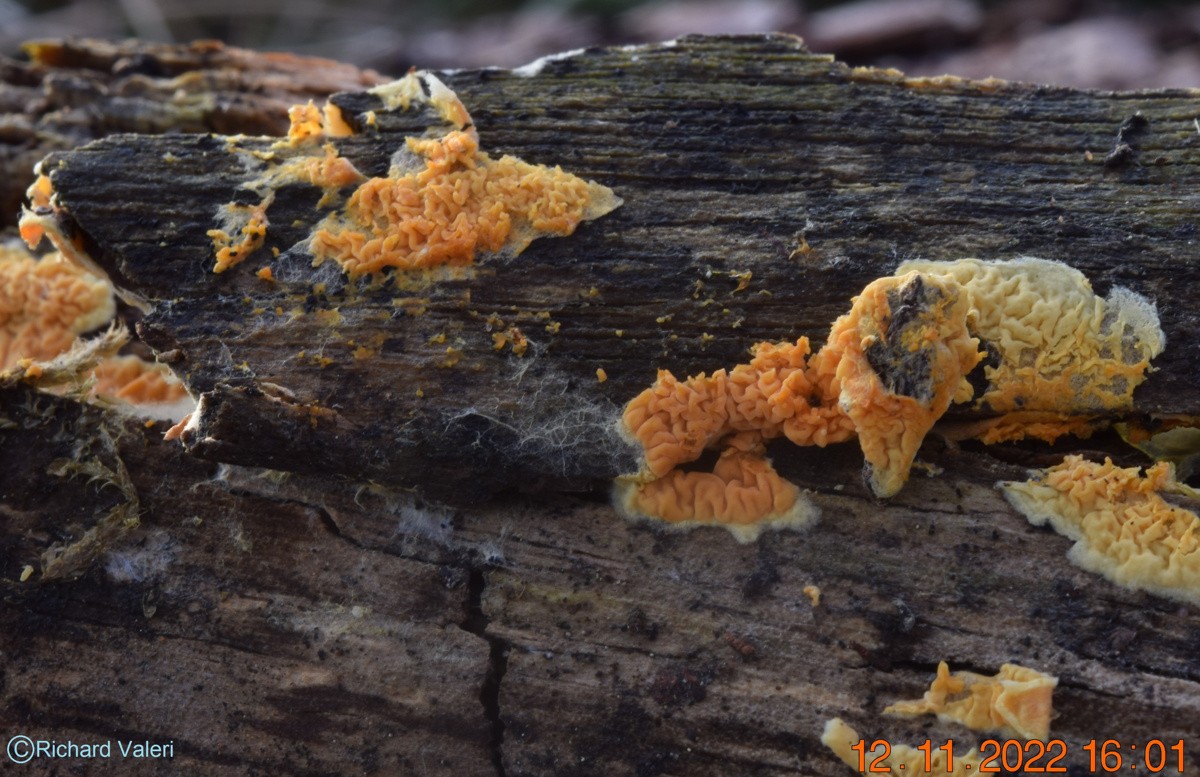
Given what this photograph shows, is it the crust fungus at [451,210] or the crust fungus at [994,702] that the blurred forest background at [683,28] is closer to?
the crust fungus at [451,210]

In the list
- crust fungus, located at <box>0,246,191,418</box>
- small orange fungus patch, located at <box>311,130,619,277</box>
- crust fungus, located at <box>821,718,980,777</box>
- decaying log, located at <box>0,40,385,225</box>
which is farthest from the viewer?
decaying log, located at <box>0,40,385,225</box>

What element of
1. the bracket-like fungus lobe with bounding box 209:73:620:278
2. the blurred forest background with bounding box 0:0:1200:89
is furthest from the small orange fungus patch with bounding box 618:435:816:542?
the blurred forest background with bounding box 0:0:1200:89

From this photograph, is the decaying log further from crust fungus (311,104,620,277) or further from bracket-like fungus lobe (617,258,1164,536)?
bracket-like fungus lobe (617,258,1164,536)

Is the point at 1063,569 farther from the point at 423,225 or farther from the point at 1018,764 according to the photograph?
the point at 423,225

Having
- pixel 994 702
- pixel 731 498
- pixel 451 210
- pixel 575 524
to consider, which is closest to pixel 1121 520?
pixel 994 702

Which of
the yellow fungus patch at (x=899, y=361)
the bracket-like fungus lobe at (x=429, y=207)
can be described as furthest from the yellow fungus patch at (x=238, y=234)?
the yellow fungus patch at (x=899, y=361)

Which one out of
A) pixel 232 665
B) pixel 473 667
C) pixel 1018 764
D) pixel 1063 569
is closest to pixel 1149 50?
pixel 1063 569
